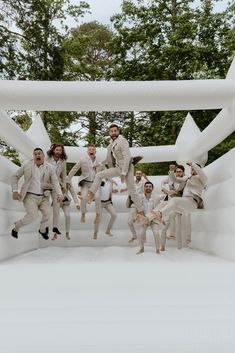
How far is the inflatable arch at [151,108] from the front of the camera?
14.8 ft

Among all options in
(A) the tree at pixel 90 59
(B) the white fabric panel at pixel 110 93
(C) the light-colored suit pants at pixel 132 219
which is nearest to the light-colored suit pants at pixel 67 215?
(C) the light-colored suit pants at pixel 132 219

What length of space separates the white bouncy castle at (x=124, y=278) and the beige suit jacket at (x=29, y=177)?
0.16 meters

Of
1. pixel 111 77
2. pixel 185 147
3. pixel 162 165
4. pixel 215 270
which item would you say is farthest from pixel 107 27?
pixel 215 270

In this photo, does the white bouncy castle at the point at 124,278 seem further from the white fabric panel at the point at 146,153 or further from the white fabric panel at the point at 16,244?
the white fabric panel at the point at 146,153

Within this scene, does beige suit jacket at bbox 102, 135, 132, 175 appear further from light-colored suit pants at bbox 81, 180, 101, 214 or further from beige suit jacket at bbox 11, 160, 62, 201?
light-colored suit pants at bbox 81, 180, 101, 214

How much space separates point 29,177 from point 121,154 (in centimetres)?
116

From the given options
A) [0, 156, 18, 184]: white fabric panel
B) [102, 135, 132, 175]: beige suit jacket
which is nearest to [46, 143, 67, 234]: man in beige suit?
[0, 156, 18, 184]: white fabric panel

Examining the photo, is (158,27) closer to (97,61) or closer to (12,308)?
(97,61)

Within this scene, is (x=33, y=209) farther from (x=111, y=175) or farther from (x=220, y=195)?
(x=220, y=195)

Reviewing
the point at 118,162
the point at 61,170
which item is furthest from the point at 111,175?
the point at 61,170

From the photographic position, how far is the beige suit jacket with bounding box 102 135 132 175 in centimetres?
541

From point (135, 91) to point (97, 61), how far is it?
16.6 metres

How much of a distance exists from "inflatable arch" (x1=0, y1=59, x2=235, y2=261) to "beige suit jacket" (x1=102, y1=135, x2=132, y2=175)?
2.39 feet

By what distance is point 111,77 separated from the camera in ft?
59.8
